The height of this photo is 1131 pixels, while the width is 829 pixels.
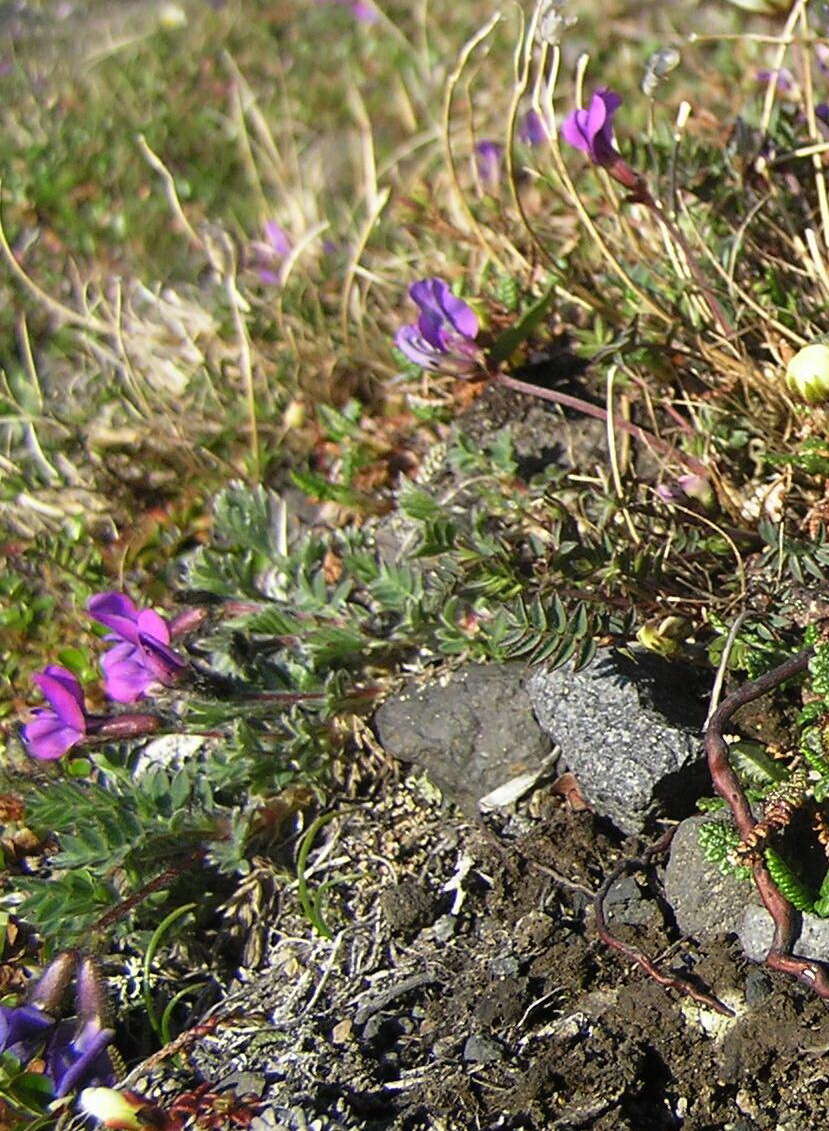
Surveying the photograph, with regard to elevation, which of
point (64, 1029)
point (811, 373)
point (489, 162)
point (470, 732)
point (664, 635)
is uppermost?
point (811, 373)

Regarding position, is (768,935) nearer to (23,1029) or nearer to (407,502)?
(407,502)

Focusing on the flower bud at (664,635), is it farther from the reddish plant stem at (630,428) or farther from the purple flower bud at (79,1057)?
the purple flower bud at (79,1057)

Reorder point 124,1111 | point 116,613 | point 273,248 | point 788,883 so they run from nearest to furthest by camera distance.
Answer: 1. point 788,883
2. point 124,1111
3. point 116,613
4. point 273,248

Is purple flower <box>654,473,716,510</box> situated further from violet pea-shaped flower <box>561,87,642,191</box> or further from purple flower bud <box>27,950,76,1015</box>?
purple flower bud <box>27,950,76,1015</box>

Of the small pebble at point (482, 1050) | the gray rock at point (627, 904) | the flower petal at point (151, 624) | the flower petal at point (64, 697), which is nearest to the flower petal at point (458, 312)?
the flower petal at point (151, 624)

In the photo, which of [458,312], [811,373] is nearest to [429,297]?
[458,312]

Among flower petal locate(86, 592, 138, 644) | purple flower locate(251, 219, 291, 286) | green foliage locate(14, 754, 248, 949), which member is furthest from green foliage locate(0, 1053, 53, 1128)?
purple flower locate(251, 219, 291, 286)
